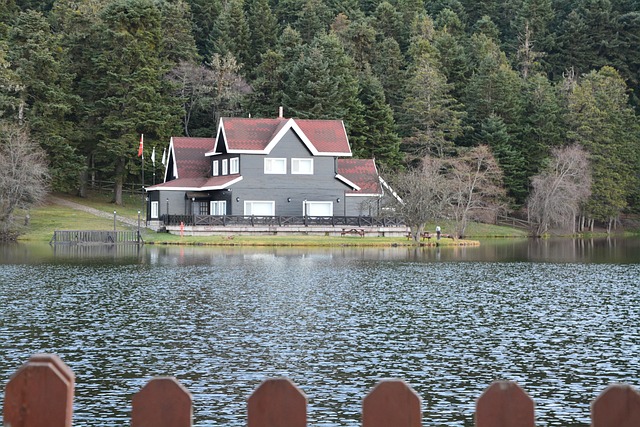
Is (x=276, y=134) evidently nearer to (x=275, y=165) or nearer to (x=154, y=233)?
(x=275, y=165)

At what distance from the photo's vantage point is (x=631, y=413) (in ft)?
12.8

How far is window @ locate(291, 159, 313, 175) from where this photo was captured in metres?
69.1

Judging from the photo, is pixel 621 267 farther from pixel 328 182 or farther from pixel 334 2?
pixel 334 2

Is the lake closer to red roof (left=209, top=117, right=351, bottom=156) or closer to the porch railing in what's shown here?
the porch railing

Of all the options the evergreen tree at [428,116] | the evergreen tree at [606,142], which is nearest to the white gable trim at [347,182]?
the evergreen tree at [428,116]

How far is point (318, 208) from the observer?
69562 mm

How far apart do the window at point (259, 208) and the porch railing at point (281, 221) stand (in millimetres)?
1707

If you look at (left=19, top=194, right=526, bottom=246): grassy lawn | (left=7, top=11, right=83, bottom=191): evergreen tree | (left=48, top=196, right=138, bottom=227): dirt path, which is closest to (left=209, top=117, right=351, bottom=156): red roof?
(left=19, top=194, right=526, bottom=246): grassy lawn

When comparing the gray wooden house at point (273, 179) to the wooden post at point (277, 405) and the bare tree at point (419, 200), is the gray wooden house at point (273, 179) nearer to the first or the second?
the bare tree at point (419, 200)

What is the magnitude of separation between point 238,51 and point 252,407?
95.5 meters

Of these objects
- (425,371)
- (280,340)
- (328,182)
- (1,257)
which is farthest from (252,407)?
(328,182)

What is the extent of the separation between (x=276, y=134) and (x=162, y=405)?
214ft

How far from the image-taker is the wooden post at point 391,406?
3.96 meters

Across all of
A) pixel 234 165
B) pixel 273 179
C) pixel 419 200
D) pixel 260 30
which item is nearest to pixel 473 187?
pixel 419 200
